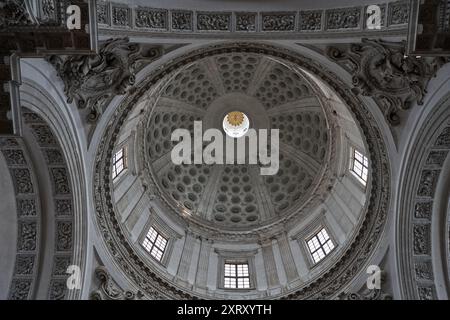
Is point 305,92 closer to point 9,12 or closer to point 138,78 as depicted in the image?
point 138,78

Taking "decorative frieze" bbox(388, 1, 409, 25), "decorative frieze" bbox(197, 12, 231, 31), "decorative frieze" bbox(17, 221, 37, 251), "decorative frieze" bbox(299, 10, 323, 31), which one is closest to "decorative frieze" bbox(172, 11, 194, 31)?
"decorative frieze" bbox(197, 12, 231, 31)

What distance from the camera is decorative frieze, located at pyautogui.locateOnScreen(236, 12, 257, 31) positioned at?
17484mm

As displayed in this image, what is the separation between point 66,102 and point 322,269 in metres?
16.0

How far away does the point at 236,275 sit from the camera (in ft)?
98.9

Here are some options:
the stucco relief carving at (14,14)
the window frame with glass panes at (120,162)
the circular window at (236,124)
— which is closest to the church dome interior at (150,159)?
the stucco relief carving at (14,14)

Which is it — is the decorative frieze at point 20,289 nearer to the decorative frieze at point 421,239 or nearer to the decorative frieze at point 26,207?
the decorative frieze at point 26,207

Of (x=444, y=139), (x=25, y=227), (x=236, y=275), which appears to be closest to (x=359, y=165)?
(x=444, y=139)

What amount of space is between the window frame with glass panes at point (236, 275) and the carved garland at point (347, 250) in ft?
12.2

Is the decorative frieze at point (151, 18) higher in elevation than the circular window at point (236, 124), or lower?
higher

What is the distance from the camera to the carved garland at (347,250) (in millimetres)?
20344

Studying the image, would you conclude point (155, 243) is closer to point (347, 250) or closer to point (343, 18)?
point (347, 250)

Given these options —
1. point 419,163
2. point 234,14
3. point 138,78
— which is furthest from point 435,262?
point 138,78

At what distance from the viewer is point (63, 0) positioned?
45.6 feet

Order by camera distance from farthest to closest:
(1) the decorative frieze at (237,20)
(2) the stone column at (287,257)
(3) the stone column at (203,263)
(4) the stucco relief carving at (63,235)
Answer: (3) the stone column at (203,263) < (2) the stone column at (287,257) < (4) the stucco relief carving at (63,235) < (1) the decorative frieze at (237,20)
